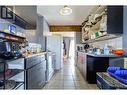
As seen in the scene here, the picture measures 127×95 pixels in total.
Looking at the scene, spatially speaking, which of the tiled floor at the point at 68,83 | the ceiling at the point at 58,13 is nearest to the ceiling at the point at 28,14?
the ceiling at the point at 58,13

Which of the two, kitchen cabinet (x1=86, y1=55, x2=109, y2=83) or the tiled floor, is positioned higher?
kitchen cabinet (x1=86, y1=55, x2=109, y2=83)

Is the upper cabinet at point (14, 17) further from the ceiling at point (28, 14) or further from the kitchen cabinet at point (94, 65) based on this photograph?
the kitchen cabinet at point (94, 65)

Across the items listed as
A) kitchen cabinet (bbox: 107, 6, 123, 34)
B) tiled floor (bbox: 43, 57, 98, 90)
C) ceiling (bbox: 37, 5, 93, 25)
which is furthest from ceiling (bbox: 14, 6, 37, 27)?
kitchen cabinet (bbox: 107, 6, 123, 34)

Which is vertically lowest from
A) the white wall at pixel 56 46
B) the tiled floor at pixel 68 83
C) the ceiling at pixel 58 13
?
the tiled floor at pixel 68 83

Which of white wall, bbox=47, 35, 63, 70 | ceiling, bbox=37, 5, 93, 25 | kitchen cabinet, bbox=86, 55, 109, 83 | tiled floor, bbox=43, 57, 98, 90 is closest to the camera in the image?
tiled floor, bbox=43, 57, 98, 90

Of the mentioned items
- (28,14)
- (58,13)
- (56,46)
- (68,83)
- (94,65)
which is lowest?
(68,83)

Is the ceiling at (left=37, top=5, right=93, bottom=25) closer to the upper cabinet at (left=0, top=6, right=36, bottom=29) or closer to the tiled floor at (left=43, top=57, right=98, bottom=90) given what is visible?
the upper cabinet at (left=0, top=6, right=36, bottom=29)

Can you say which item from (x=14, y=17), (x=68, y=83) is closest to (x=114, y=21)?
(x=68, y=83)

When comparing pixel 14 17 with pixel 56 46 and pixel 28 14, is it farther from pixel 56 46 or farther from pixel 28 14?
pixel 56 46

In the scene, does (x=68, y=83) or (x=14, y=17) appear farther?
(x=68, y=83)

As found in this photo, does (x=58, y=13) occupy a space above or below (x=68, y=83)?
above

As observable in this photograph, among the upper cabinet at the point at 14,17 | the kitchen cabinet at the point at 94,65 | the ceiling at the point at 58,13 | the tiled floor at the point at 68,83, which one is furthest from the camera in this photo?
the ceiling at the point at 58,13

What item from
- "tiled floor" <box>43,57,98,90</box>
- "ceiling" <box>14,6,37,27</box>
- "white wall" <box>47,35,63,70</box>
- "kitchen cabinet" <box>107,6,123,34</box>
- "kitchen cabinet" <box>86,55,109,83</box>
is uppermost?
"ceiling" <box>14,6,37,27</box>
